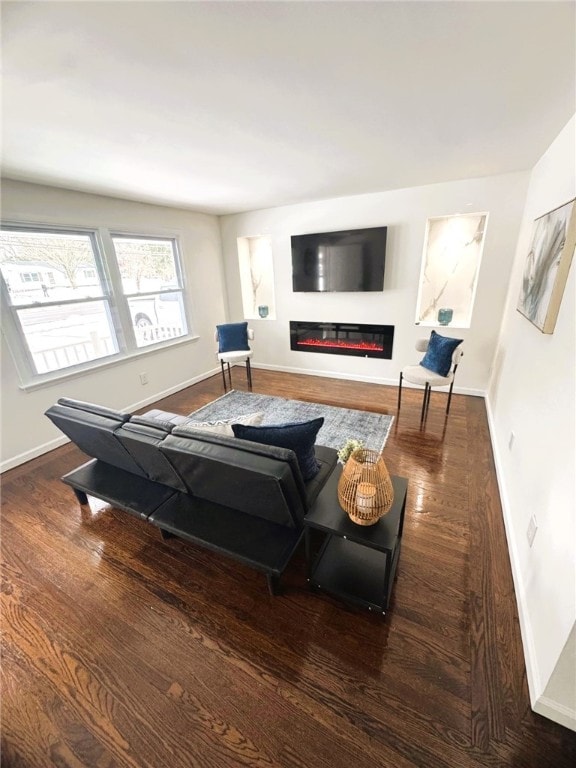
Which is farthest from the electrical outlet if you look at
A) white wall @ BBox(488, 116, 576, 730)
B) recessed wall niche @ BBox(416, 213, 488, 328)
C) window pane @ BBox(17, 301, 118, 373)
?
window pane @ BBox(17, 301, 118, 373)

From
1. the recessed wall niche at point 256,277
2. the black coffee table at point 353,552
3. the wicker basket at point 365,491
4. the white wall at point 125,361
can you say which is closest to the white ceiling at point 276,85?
the white wall at point 125,361

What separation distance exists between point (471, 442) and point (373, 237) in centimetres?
265

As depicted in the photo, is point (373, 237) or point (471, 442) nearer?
point (471, 442)

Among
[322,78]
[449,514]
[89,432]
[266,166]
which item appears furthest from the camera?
[266,166]

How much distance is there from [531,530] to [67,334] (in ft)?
13.4

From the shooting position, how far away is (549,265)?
69.7 inches

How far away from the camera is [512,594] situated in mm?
1537

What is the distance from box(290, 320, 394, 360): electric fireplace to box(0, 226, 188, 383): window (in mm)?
1958

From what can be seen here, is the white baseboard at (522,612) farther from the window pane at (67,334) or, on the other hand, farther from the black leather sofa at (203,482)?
the window pane at (67,334)

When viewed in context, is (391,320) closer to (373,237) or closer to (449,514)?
(373,237)

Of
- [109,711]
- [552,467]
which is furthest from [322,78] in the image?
[109,711]

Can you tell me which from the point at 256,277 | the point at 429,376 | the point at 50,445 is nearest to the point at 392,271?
the point at 429,376

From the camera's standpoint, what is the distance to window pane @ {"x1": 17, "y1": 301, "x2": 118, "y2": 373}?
2807 mm

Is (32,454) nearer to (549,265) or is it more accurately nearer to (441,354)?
(441,354)
